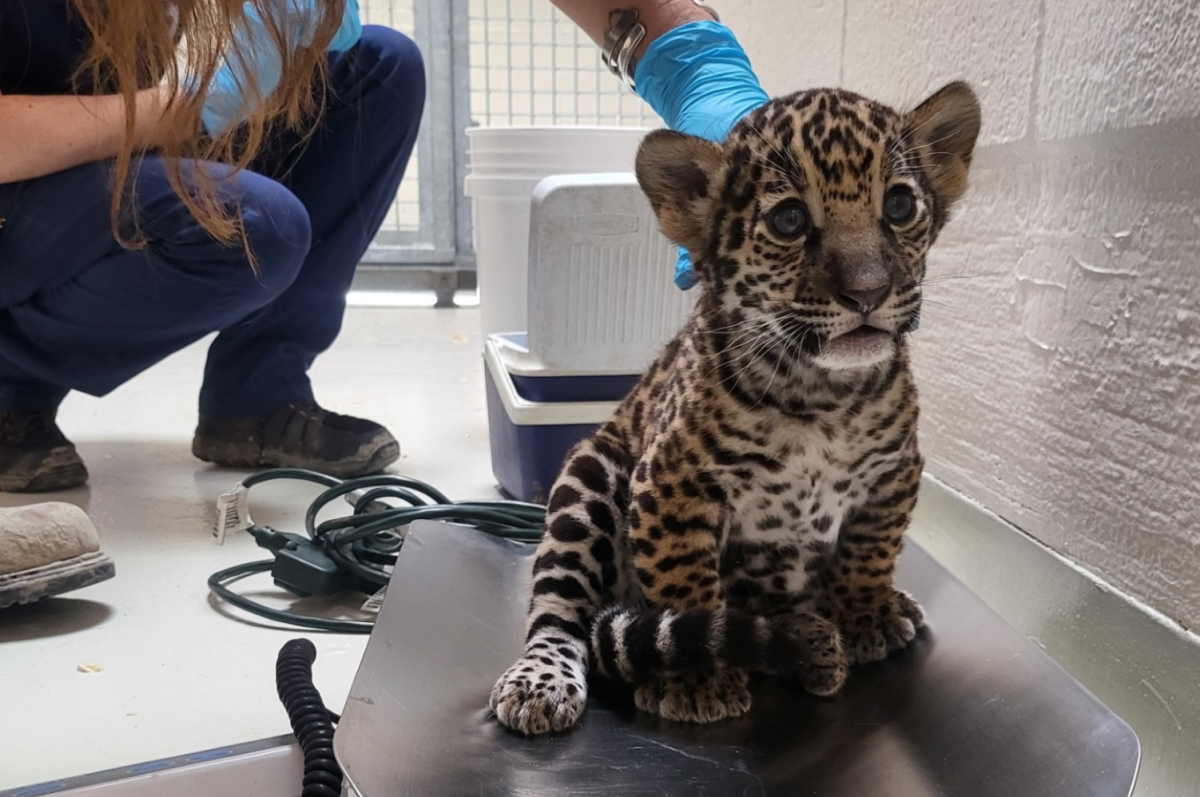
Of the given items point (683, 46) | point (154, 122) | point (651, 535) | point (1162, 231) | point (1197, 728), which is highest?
point (683, 46)

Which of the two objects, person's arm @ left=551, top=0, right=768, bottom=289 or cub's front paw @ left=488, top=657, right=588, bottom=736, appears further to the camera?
person's arm @ left=551, top=0, right=768, bottom=289

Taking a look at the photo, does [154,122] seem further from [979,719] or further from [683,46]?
[979,719]

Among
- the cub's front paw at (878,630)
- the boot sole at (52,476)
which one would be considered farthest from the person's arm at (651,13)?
the boot sole at (52,476)

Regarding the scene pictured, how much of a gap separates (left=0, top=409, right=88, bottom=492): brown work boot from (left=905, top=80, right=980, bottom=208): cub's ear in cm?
208

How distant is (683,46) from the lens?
1727mm

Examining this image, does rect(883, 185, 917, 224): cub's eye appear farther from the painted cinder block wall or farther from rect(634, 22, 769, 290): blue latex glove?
rect(634, 22, 769, 290): blue latex glove

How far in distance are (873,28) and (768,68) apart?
830 mm

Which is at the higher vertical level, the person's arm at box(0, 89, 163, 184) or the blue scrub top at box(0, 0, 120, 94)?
the blue scrub top at box(0, 0, 120, 94)

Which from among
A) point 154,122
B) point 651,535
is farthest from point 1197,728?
point 154,122

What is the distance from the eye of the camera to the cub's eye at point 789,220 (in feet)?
3.40

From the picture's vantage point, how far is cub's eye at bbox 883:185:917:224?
Result: 1.04m

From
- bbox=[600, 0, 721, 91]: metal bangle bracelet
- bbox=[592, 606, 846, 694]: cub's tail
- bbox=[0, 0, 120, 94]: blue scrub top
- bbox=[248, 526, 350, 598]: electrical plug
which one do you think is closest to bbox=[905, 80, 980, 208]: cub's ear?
bbox=[592, 606, 846, 694]: cub's tail

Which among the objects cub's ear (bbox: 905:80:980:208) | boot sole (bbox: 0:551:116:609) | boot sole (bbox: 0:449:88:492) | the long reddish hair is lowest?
boot sole (bbox: 0:449:88:492)

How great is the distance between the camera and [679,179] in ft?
3.78
